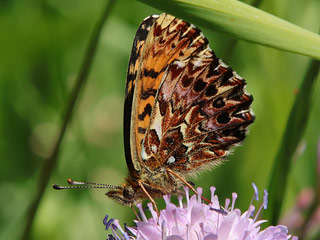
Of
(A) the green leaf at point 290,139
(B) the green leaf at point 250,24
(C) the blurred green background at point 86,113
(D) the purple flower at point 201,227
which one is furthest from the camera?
(C) the blurred green background at point 86,113

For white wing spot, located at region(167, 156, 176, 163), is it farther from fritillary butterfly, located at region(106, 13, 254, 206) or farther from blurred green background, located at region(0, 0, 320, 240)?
blurred green background, located at region(0, 0, 320, 240)

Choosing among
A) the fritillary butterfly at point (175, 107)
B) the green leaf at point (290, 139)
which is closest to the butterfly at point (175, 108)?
the fritillary butterfly at point (175, 107)

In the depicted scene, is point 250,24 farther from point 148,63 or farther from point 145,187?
point 145,187

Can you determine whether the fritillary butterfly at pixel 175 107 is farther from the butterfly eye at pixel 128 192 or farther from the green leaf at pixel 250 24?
the green leaf at pixel 250 24

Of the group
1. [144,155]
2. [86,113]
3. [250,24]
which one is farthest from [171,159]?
[86,113]

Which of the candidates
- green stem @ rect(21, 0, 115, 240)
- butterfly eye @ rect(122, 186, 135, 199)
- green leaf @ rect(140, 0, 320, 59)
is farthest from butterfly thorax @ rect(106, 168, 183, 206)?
green leaf @ rect(140, 0, 320, 59)

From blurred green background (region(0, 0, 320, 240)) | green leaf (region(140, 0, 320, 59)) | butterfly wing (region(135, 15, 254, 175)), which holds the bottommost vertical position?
blurred green background (region(0, 0, 320, 240))

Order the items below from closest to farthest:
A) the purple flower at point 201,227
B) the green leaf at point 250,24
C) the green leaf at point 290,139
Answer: the green leaf at point 250,24, the purple flower at point 201,227, the green leaf at point 290,139
